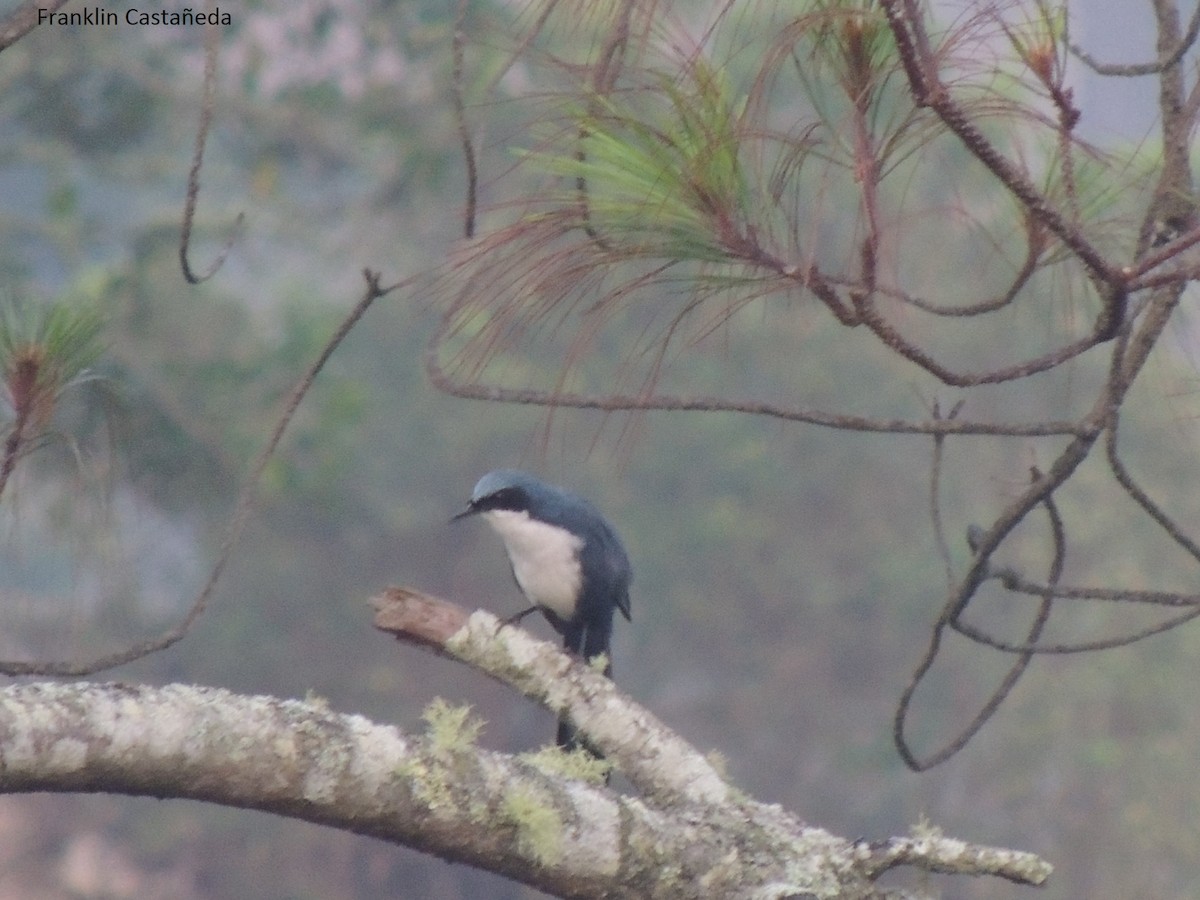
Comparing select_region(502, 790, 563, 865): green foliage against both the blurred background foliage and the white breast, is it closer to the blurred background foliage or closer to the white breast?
the white breast

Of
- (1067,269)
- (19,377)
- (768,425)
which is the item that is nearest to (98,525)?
(19,377)

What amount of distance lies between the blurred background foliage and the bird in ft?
13.0

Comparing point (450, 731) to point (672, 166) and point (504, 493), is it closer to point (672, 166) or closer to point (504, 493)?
point (672, 166)

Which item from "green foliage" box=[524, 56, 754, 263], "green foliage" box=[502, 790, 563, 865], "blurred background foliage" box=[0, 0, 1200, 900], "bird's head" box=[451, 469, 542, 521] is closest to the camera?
"green foliage" box=[524, 56, 754, 263]

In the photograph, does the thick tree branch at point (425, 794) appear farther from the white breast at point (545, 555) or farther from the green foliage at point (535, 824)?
the white breast at point (545, 555)

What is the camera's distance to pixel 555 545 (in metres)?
A: 3.20

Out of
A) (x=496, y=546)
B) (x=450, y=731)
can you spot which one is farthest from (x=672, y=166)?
(x=496, y=546)

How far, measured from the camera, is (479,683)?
11672mm

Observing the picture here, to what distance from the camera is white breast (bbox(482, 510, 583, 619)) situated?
319 centimetres

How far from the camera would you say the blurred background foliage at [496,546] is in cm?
753

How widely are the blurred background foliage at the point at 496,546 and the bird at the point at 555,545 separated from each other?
156 inches

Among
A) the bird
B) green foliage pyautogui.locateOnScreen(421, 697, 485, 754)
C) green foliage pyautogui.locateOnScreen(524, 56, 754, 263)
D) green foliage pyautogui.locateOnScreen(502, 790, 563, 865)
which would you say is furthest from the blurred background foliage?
green foliage pyautogui.locateOnScreen(524, 56, 754, 263)

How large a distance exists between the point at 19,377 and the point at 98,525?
296 mm

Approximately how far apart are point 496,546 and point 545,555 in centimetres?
824
